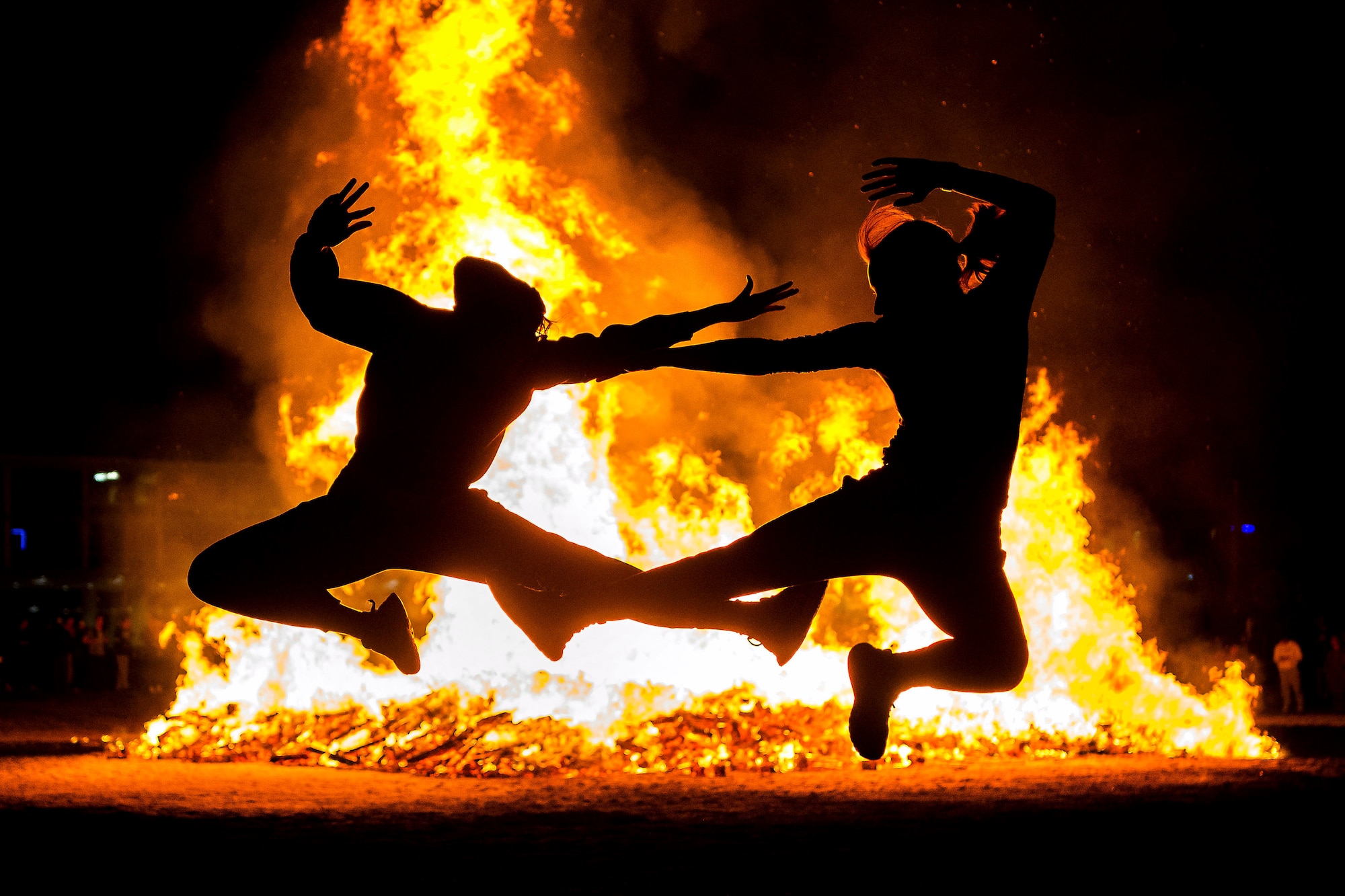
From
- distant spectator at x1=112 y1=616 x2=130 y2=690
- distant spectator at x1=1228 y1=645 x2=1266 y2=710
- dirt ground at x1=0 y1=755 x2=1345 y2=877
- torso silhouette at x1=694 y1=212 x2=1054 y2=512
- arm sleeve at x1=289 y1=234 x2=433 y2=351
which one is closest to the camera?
torso silhouette at x1=694 y1=212 x2=1054 y2=512

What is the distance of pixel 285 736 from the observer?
12961 millimetres

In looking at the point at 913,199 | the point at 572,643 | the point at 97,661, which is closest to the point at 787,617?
the point at 913,199

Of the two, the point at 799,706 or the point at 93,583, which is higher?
the point at 93,583

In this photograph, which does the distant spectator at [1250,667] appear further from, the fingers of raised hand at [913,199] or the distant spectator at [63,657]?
the fingers of raised hand at [913,199]

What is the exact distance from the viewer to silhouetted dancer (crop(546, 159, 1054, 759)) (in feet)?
11.7

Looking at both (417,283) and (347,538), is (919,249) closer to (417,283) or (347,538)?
(347,538)

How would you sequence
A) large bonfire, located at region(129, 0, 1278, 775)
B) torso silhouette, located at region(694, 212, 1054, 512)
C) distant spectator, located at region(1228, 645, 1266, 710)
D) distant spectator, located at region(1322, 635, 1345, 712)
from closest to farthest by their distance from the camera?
torso silhouette, located at region(694, 212, 1054, 512) → large bonfire, located at region(129, 0, 1278, 775) → distant spectator, located at region(1322, 635, 1345, 712) → distant spectator, located at region(1228, 645, 1266, 710)

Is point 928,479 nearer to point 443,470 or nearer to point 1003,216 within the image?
point 1003,216

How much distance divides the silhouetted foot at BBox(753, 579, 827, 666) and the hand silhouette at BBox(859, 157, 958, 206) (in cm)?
113

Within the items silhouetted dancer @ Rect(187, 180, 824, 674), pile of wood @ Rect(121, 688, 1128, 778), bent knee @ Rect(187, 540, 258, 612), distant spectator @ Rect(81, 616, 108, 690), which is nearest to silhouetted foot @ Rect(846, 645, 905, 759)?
silhouetted dancer @ Rect(187, 180, 824, 674)

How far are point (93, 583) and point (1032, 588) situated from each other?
895 inches

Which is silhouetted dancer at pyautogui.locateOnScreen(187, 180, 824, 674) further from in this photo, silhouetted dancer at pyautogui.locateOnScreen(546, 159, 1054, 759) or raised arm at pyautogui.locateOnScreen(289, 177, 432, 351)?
silhouetted dancer at pyautogui.locateOnScreen(546, 159, 1054, 759)

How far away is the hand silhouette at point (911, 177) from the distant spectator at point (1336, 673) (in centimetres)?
1925

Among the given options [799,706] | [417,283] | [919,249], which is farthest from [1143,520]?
[919,249]
